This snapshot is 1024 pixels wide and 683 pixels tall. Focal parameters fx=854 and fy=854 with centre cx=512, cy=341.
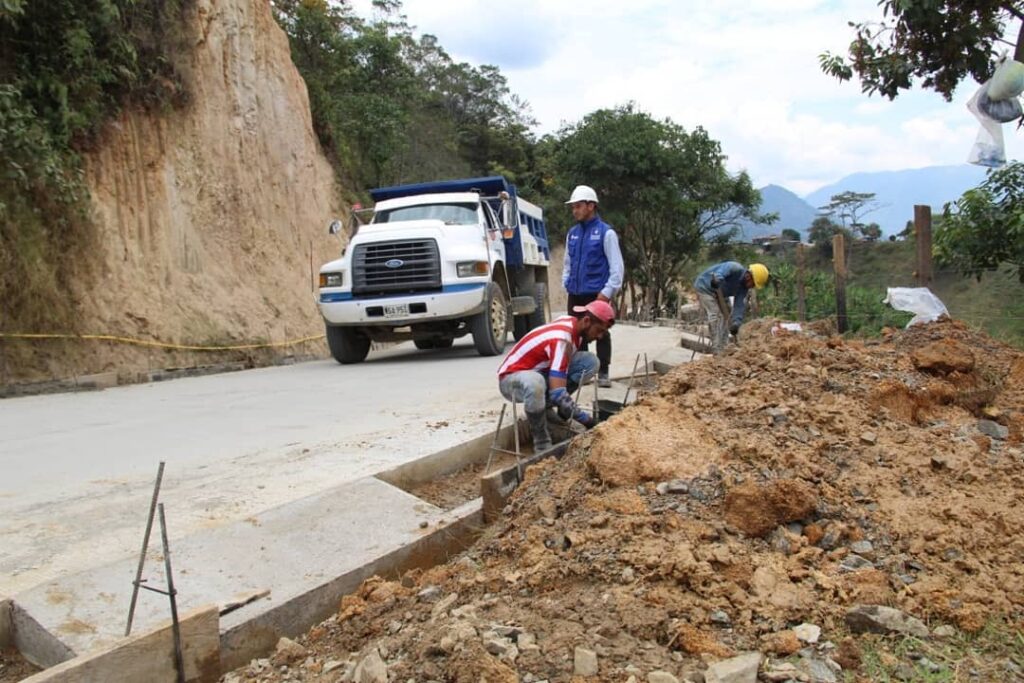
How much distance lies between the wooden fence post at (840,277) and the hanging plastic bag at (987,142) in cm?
304

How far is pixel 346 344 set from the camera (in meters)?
12.0

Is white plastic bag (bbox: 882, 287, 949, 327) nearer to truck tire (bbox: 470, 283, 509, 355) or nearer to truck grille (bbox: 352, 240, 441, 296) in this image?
truck tire (bbox: 470, 283, 509, 355)

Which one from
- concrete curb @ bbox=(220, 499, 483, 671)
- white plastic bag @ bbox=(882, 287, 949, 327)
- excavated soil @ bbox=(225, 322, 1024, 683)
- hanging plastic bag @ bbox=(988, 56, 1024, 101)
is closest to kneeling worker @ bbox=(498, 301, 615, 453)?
excavated soil @ bbox=(225, 322, 1024, 683)

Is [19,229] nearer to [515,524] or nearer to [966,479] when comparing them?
[515,524]

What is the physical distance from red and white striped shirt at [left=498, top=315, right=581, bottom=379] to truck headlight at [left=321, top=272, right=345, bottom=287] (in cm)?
590

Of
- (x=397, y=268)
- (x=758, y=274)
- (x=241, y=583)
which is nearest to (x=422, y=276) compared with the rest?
(x=397, y=268)

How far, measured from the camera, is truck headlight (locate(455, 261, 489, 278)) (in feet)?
37.4

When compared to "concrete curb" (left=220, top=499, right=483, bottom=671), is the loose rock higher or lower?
higher

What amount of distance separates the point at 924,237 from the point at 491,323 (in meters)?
5.43

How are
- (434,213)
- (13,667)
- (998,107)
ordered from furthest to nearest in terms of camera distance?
(434,213)
(998,107)
(13,667)

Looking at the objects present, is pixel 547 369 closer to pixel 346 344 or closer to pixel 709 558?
pixel 709 558

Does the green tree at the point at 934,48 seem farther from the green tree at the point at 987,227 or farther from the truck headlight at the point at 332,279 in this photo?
the truck headlight at the point at 332,279

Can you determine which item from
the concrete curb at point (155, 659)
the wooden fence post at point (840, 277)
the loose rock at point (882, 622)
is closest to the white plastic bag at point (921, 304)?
the wooden fence post at point (840, 277)

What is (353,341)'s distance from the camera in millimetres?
12094
